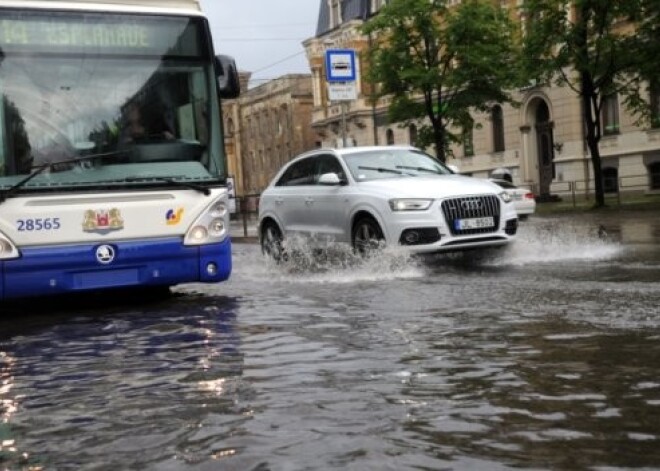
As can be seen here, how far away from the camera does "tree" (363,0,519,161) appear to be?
100ft

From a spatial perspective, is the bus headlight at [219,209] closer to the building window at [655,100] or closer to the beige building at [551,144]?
the building window at [655,100]

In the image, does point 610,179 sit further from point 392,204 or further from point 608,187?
point 392,204

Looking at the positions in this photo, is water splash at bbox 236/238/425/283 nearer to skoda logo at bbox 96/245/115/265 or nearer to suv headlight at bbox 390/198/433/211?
suv headlight at bbox 390/198/433/211

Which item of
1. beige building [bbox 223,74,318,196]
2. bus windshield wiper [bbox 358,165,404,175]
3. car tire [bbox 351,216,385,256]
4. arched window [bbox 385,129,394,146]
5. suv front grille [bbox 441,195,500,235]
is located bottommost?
car tire [bbox 351,216,385,256]

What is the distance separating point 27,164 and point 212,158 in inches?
71.2

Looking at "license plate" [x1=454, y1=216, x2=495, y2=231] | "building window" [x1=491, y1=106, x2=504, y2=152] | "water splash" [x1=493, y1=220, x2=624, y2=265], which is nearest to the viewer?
"license plate" [x1=454, y1=216, x2=495, y2=231]

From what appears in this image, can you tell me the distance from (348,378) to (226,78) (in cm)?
492

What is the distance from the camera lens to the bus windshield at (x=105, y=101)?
8148 millimetres

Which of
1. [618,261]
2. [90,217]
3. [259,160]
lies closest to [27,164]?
[90,217]

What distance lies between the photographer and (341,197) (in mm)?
11867

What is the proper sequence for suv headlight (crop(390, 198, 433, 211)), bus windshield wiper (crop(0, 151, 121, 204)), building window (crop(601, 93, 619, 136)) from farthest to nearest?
building window (crop(601, 93, 619, 136)) → suv headlight (crop(390, 198, 433, 211)) → bus windshield wiper (crop(0, 151, 121, 204))

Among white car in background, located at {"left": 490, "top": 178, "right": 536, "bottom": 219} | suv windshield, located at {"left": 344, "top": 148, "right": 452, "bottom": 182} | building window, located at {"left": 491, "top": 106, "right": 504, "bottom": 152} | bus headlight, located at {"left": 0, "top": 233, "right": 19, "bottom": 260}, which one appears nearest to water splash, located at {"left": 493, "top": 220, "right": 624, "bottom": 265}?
suv windshield, located at {"left": 344, "top": 148, "right": 452, "bottom": 182}

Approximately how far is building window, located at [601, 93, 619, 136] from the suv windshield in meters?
28.6

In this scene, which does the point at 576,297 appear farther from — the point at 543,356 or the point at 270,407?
the point at 270,407
